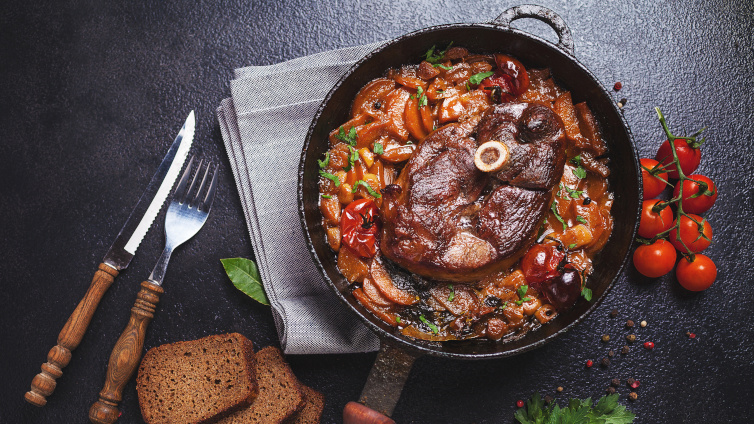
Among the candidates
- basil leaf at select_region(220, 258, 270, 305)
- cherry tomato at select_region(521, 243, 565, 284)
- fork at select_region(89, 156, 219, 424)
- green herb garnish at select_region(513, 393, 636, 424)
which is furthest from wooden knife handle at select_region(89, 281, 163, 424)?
green herb garnish at select_region(513, 393, 636, 424)

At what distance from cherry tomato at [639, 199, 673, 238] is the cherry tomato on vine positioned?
3.63ft

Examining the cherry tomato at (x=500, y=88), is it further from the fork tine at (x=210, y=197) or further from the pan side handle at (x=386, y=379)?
the fork tine at (x=210, y=197)

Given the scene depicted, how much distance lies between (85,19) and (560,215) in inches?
136

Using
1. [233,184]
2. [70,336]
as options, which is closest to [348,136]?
[233,184]

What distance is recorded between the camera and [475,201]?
2.84 meters

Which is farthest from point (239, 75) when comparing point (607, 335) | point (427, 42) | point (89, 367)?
point (607, 335)

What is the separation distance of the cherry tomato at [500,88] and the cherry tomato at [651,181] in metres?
0.99

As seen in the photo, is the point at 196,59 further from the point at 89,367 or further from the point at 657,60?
the point at 657,60

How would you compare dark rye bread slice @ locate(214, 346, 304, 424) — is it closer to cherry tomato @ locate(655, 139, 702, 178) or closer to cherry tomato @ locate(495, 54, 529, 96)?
cherry tomato @ locate(495, 54, 529, 96)

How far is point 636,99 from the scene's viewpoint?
11.7 ft

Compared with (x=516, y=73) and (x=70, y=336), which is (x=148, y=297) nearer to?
(x=70, y=336)

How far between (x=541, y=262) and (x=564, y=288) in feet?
0.58

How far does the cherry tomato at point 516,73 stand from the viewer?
3.00 metres

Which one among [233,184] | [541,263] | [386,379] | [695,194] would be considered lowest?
[386,379]
